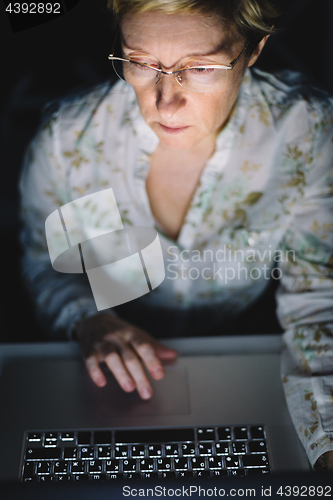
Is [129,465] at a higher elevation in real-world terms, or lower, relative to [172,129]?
lower

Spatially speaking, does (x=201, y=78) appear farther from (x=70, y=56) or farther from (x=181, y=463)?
(x=181, y=463)

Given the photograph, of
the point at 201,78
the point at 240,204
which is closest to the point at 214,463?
the point at 240,204

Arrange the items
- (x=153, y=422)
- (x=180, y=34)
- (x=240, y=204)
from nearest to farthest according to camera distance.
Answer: (x=180, y=34) < (x=153, y=422) < (x=240, y=204)

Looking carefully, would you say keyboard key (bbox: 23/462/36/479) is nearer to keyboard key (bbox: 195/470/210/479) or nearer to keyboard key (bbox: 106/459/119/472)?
keyboard key (bbox: 106/459/119/472)

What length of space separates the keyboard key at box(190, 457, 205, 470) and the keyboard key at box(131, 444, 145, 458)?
0.07 metres

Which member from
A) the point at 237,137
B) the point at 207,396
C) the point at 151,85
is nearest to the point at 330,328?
the point at 207,396

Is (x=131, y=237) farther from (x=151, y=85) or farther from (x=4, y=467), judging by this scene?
(x=4, y=467)

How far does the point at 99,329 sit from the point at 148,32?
0.45 metres

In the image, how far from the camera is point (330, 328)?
67 centimetres

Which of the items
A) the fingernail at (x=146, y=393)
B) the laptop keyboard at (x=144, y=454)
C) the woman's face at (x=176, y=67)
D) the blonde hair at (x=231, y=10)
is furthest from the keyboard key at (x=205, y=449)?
the blonde hair at (x=231, y=10)

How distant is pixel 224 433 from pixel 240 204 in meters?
0.36

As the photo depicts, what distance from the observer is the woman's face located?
0.51m

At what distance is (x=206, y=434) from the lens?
23.3 inches

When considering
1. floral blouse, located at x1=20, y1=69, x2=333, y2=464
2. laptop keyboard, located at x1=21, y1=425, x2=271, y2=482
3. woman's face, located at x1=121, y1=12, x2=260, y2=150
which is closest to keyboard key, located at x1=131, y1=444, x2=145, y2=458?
laptop keyboard, located at x1=21, y1=425, x2=271, y2=482
